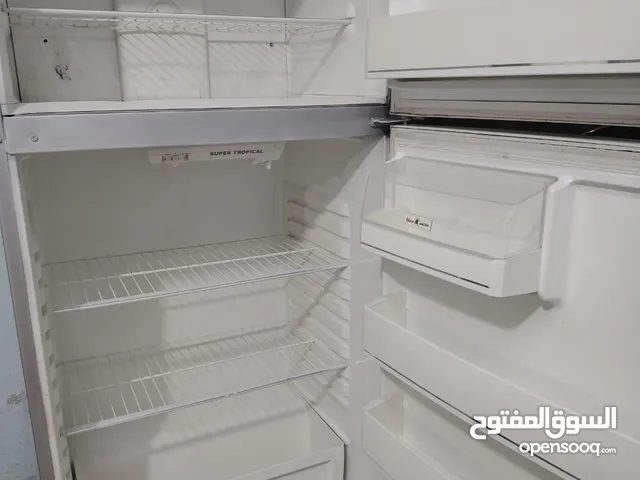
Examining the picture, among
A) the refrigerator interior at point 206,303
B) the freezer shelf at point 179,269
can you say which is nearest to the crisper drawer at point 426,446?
the refrigerator interior at point 206,303

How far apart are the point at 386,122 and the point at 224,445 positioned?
1.07 metres

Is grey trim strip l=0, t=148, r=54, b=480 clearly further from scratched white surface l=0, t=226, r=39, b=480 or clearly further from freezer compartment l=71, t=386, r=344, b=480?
freezer compartment l=71, t=386, r=344, b=480

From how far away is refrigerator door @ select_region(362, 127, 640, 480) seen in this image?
28.0 inches

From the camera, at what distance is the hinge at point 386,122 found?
112cm

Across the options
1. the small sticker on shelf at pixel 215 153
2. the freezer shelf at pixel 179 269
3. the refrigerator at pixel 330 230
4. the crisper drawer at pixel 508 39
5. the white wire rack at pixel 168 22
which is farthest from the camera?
the freezer shelf at pixel 179 269

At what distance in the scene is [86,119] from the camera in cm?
88

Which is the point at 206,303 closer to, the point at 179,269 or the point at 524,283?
the point at 179,269

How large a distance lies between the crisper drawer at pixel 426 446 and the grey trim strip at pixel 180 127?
523 millimetres

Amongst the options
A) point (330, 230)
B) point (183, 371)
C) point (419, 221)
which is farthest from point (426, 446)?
point (183, 371)

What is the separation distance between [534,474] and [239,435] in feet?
3.23

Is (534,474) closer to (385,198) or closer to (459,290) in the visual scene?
(459,290)

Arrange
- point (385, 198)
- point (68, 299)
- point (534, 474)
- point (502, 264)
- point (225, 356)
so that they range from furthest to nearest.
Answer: point (225, 356) → point (68, 299) → point (385, 198) → point (534, 474) → point (502, 264)

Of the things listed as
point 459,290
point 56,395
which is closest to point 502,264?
point 459,290

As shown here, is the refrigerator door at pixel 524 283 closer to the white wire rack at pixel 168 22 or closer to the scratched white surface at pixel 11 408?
the white wire rack at pixel 168 22
